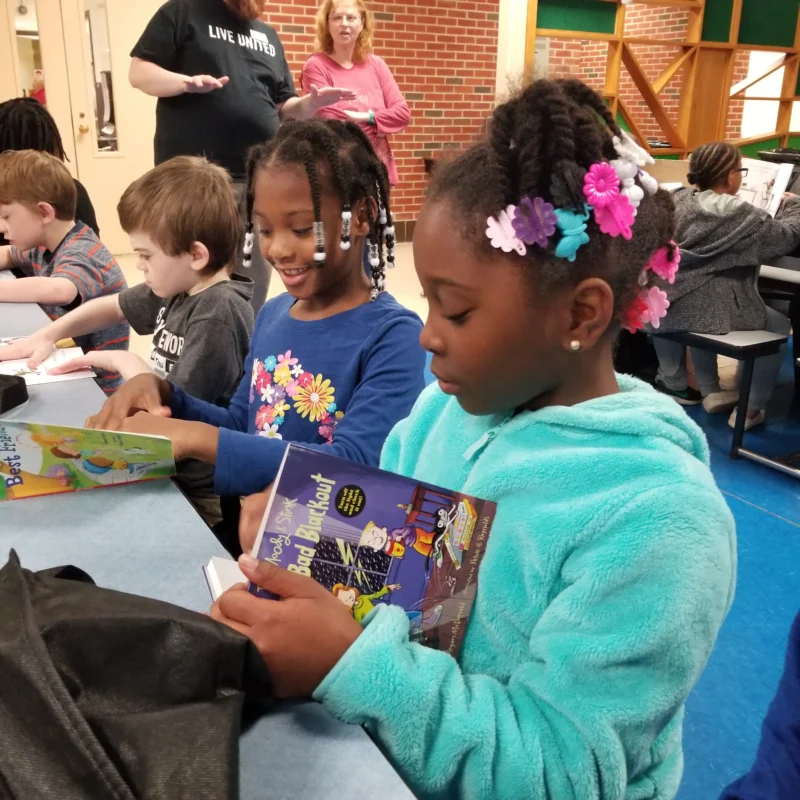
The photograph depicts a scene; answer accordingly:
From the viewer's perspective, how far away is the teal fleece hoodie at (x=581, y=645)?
27.2 inches

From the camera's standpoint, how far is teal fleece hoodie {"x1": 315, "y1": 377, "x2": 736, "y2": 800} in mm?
690

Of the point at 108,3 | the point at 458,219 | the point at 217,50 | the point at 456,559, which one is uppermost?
the point at 108,3

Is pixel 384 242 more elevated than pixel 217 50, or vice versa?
pixel 217 50

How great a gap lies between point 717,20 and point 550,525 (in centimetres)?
864

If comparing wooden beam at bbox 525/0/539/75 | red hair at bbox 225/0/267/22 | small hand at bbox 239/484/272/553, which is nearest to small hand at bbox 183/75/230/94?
red hair at bbox 225/0/267/22

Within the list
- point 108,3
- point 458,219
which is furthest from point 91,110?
point 458,219

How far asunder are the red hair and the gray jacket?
2.01 m

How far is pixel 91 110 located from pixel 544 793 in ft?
23.8

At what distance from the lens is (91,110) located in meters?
6.71

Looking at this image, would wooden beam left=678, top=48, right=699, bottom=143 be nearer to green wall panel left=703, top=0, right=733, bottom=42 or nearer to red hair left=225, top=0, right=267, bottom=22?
green wall panel left=703, top=0, right=733, bottom=42

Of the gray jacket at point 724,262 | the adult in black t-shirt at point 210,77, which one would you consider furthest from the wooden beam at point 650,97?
the adult in black t-shirt at point 210,77

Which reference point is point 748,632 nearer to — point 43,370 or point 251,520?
point 251,520

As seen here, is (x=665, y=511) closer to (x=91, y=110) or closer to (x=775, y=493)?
(x=775, y=493)

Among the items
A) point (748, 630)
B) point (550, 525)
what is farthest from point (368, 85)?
point (550, 525)
